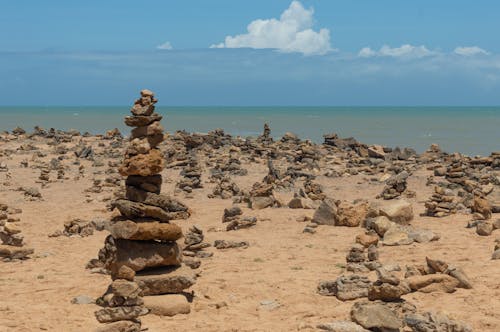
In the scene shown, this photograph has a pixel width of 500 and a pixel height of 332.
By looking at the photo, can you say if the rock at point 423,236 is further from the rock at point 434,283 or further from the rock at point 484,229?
the rock at point 434,283

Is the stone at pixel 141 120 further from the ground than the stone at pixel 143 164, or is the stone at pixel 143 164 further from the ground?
the stone at pixel 141 120

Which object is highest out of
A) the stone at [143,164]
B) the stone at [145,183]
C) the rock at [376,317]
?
the stone at [143,164]

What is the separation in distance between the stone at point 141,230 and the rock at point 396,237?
23.3ft

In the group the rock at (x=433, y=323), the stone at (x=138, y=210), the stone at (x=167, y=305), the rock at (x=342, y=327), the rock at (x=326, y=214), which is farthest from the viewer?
the rock at (x=326, y=214)

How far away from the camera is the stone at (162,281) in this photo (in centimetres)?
1207

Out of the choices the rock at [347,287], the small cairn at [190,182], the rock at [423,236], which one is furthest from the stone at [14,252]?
the small cairn at [190,182]

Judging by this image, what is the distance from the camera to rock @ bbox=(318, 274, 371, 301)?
12.3 meters

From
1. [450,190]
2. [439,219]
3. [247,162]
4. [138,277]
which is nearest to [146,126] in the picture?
[138,277]

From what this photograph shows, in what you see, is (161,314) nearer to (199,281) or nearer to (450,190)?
(199,281)

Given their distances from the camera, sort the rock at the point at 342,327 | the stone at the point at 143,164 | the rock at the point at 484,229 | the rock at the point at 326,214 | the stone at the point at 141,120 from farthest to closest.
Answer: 1. the rock at the point at 326,214
2. the rock at the point at 484,229
3. the stone at the point at 141,120
4. the stone at the point at 143,164
5. the rock at the point at 342,327

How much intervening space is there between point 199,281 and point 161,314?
237 cm

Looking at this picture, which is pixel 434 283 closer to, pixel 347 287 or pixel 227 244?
pixel 347 287

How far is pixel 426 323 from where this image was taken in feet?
33.6

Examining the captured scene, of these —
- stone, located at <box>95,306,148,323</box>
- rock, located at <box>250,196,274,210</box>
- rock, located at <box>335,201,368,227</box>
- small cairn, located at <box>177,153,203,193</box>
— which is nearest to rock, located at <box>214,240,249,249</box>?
rock, located at <box>335,201,368,227</box>
